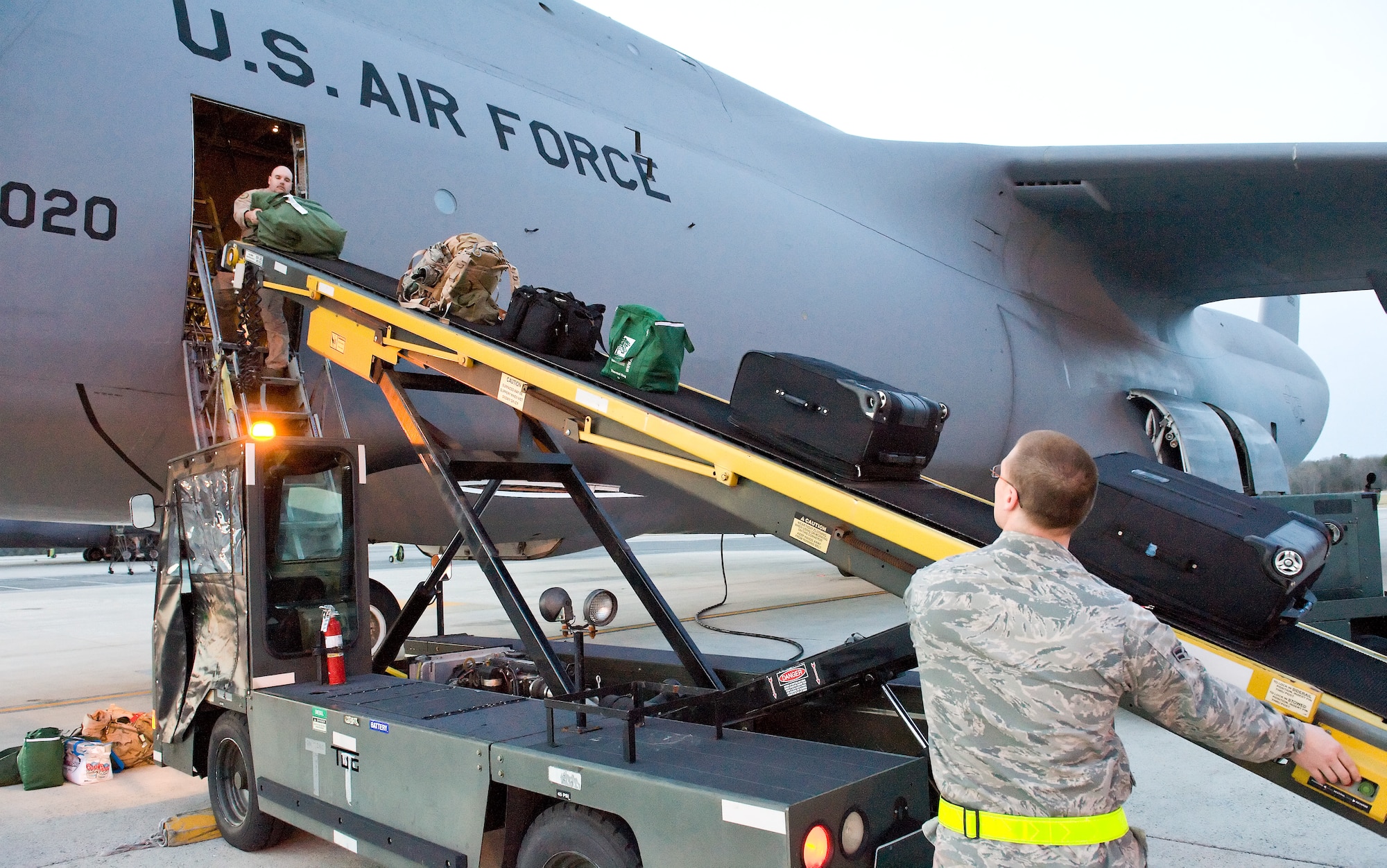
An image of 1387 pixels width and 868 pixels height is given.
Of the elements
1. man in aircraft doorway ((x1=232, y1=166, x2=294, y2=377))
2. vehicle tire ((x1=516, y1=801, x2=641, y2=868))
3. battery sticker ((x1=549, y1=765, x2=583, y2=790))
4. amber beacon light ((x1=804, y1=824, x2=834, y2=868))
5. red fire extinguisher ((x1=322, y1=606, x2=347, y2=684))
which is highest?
man in aircraft doorway ((x1=232, y1=166, x2=294, y2=377))

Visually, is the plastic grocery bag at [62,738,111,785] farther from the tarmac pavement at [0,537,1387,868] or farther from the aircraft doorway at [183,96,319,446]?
the aircraft doorway at [183,96,319,446]

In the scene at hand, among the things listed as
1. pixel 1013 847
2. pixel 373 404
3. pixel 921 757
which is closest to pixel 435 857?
pixel 921 757

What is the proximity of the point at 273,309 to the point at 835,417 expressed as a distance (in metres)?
3.54

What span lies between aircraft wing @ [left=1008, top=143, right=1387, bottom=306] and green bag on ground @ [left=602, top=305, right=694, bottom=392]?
→ 7.92 m

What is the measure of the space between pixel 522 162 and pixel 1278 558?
558cm

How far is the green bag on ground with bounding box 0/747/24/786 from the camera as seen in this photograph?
18.0 feet

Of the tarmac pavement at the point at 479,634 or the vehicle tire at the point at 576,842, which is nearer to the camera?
the vehicle tire at the point at 576,842

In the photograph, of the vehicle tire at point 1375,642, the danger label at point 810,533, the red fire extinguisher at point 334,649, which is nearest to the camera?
the danger label at point 810,533

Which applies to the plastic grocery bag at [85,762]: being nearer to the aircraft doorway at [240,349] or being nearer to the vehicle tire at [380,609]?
the aircraft doorway at [240,349]

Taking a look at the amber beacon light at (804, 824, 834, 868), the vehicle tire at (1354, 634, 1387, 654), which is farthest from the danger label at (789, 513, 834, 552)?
the vehicle tire at (1354, 634, 1387, 654)

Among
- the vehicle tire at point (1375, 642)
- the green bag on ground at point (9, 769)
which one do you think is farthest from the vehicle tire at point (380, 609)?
the vehicle tire at point (1375, 642)

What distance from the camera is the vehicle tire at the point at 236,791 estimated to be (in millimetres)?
4402

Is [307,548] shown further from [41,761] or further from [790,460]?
[790,460]

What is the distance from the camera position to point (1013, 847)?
194 centimetres
